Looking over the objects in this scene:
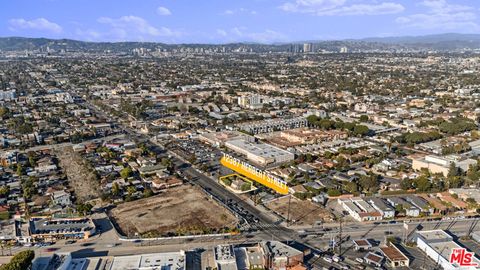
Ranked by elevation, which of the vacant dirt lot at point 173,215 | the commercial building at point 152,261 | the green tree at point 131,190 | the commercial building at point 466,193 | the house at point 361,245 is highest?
the commercial building at point 466,193

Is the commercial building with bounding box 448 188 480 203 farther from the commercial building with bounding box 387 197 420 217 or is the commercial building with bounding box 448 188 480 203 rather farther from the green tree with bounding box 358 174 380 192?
the green tree with bounding box 358 174 380 192

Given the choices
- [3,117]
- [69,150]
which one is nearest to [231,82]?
[3,117]

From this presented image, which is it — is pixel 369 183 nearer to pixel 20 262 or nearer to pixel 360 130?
pixel 360 130

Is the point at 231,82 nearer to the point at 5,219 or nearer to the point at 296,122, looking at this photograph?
the point at 296,122

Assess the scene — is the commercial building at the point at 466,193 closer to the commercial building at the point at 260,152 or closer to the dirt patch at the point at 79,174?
the commercial building at the point at 260,152

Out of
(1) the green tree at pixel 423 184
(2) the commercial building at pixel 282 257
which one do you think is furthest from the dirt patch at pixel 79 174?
(1) the green tree at pixel 423 184

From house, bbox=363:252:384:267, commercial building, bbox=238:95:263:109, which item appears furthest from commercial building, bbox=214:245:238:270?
commercial building, bbox=238:95:263:109
